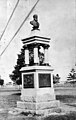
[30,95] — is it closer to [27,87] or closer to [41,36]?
[27,87]

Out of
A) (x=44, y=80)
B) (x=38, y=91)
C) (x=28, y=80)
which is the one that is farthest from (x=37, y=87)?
(x=28, y=80)

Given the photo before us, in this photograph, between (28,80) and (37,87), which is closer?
(37,87)

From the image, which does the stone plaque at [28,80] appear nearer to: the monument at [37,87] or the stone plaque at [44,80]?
the monument at [37,87]

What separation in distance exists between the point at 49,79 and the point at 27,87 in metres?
1.31

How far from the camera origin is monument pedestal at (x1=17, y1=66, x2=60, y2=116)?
39.3ft

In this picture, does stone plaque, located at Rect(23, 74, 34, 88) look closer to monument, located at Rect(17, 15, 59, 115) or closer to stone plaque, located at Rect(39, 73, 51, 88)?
monument, located at Rect(17, 15, 59, 115)

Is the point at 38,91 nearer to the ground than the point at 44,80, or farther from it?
nearer to the ground

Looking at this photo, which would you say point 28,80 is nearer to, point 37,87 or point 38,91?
point 37,87

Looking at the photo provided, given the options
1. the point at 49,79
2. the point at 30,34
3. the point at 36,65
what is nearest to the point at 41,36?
the point at 30,34

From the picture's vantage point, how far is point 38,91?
40.0ft

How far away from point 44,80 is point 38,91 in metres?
0.72

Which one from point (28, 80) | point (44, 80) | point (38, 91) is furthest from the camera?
point (28, 80)

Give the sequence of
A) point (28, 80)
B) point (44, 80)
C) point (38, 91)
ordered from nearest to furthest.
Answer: point (38, 91) < point (44, 80) < point (28, 80)

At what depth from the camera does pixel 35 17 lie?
1346 centimetres
